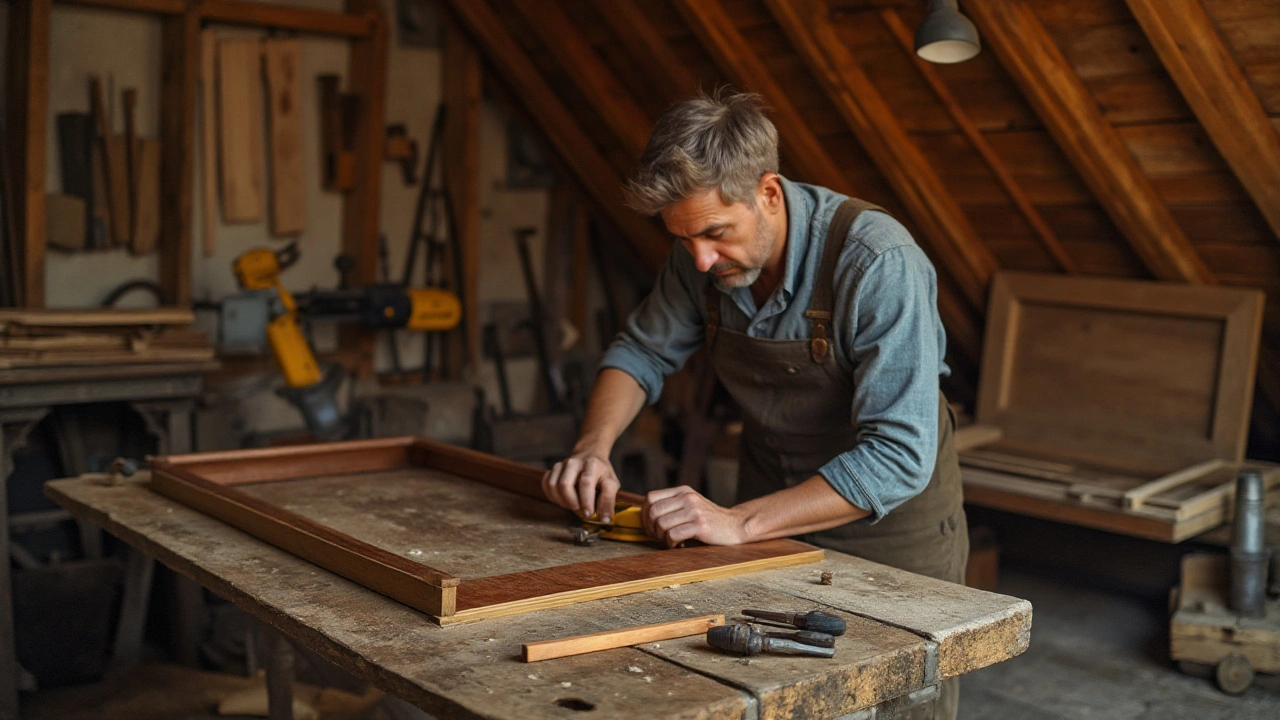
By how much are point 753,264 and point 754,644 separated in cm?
83

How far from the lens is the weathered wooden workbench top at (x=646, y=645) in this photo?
1.29m

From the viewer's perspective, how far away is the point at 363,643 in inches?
56.8

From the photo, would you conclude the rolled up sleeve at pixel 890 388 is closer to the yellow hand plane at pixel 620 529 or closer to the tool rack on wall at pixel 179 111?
the yellow hand plane at pixel 620 529

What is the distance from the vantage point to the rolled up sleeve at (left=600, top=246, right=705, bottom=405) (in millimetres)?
2396

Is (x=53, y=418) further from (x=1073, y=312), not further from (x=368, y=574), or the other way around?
(x=1073, y=312)

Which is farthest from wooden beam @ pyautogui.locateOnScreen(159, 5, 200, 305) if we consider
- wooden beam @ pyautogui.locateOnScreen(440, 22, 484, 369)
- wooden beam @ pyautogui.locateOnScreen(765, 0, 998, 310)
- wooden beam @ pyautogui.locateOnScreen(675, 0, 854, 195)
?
wooden beam @ pyautogui.locateOnScreen(765, 0, 998, 310)

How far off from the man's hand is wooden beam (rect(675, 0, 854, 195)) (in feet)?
6.72

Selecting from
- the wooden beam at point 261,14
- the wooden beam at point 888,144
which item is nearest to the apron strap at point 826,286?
the wooden beam at point 888,144

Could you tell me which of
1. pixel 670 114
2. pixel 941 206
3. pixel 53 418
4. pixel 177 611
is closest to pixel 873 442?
pixel 670 114

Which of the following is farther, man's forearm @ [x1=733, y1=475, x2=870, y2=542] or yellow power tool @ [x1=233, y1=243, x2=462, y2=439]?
yellow power tool @ [x1=233, y1=243, x2=462, y2=439]

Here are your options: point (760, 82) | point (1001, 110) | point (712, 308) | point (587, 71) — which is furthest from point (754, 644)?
point (587, 71)

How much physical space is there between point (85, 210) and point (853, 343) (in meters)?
3.28

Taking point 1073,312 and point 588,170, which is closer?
Result: point 1073,312

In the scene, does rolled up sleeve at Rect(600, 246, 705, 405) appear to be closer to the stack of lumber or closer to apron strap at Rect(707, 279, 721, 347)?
apron strap at Rect(707, 279, 721, 347)
